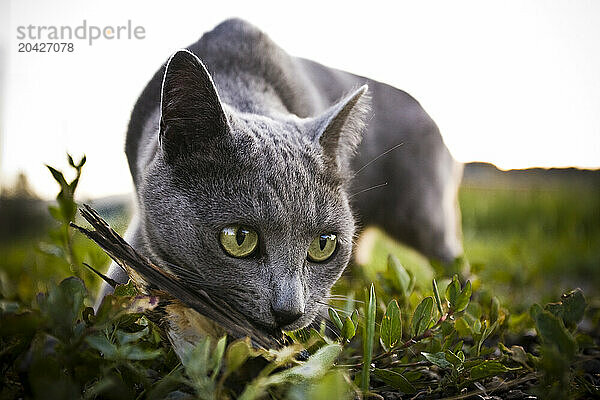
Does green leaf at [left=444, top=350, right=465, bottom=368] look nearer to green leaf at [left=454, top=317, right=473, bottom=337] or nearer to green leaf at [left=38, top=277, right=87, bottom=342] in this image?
green leaf at [left=454, top=317, right=473, bottom=337]

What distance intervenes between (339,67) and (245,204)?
43 cm

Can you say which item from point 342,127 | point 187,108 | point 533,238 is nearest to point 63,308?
point 187,108

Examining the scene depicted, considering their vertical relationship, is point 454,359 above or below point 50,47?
below

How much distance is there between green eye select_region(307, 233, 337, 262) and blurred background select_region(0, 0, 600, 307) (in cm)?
38

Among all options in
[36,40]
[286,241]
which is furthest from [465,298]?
[36,40]

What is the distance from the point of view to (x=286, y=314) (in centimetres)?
93

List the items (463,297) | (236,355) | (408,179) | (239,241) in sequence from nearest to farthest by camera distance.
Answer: (236,355), (463,297), (239,241), (408,179)

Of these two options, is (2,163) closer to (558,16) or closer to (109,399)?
(109,399)

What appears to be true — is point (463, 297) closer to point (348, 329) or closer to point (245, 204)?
point (348, 329)

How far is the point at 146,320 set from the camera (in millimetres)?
887

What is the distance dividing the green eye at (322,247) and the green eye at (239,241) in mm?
131

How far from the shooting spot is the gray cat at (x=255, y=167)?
3.29 feet

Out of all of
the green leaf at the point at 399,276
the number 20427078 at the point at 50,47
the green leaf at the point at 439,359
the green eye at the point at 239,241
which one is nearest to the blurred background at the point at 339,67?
the number 20427078 at the point at 50,47

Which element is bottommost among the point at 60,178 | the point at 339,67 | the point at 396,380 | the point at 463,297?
the point at 396,380
